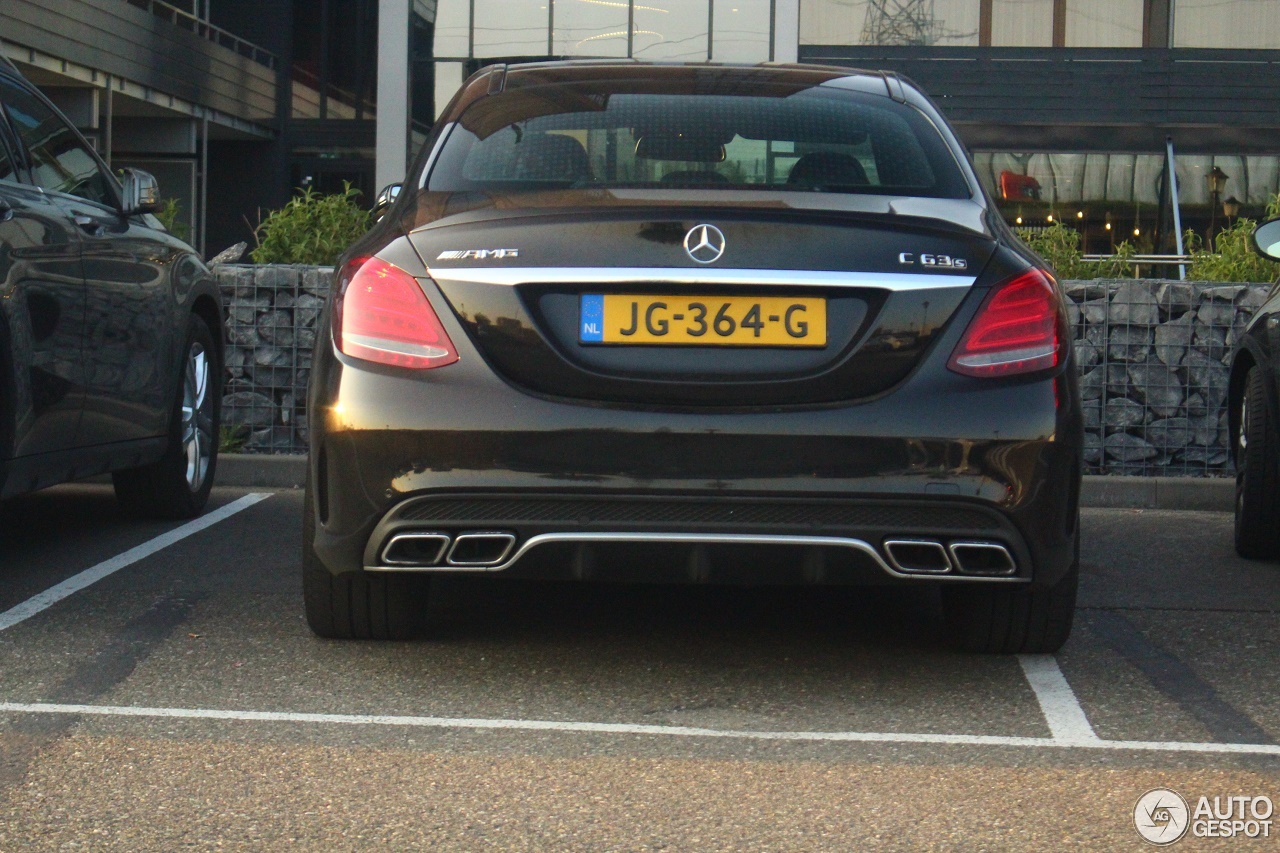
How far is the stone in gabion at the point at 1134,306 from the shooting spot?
8.37m

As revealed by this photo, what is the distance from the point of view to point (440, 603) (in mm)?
5004

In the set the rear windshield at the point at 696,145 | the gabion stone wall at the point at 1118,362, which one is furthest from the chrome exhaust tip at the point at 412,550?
the gabion stone wall at the point at 1118,362

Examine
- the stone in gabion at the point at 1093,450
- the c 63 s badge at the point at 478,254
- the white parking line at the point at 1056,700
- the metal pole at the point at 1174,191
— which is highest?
the metal pole at the point at 1174,191

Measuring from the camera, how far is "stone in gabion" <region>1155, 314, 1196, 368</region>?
27.4 ft

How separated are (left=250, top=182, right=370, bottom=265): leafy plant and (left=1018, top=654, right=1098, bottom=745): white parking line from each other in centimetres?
563

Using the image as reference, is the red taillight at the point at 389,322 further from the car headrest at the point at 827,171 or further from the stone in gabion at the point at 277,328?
the stone in gabion at the point at 277,328

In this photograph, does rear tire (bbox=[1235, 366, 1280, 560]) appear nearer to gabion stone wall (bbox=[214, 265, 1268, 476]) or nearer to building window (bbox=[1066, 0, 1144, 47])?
gabion stone wall (bbox=[214, 265, 1268, 476])

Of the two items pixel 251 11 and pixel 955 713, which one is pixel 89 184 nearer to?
pixel 955 713

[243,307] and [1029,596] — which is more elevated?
[243,307]

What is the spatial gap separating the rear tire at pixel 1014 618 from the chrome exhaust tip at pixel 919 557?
428 millimetres

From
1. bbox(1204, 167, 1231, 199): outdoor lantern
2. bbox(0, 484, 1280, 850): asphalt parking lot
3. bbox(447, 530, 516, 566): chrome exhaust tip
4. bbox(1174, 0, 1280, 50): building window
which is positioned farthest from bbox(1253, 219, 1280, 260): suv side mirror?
bbox(1174, 0, 1280, 50): building window

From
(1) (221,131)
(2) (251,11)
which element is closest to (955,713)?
(1) (221,131)

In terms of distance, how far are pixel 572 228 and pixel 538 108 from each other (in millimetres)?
820

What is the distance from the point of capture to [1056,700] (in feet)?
13.1
